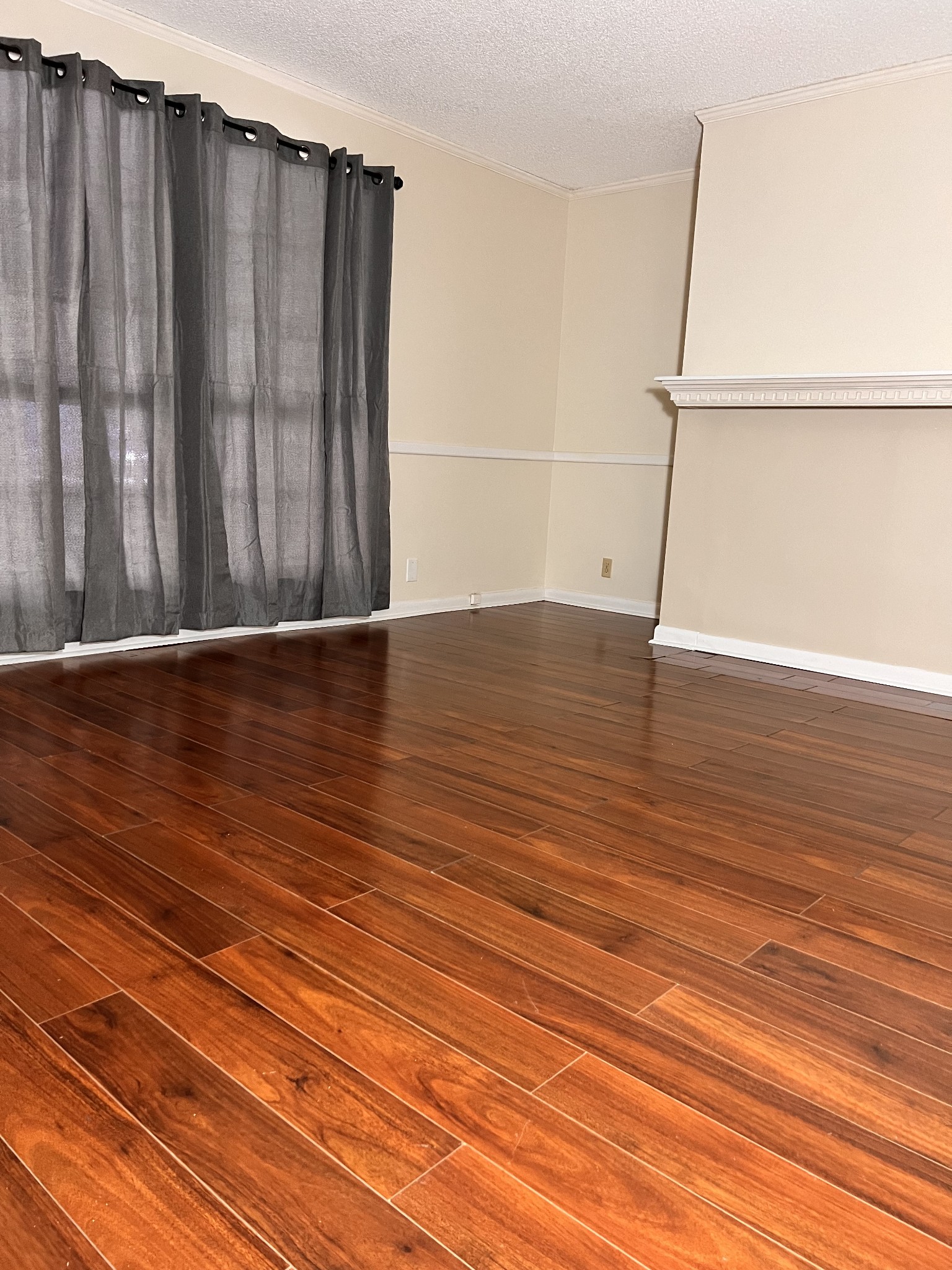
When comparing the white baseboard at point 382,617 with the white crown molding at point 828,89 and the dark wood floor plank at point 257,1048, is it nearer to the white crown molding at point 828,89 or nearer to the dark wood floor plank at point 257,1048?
the dark wood floor plank at point 257,1048

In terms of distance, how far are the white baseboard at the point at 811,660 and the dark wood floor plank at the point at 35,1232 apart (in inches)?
138

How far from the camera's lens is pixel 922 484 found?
3.71 meters

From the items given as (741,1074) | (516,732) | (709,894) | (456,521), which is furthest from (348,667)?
(741,1074)

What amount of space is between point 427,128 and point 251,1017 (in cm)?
425

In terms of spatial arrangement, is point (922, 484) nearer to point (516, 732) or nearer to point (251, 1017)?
point (516, 732)

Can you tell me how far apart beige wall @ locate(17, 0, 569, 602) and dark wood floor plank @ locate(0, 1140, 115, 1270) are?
3.84m

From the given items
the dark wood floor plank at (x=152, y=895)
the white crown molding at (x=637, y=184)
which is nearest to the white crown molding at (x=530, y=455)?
the white crown molding at (x=637, y=184)

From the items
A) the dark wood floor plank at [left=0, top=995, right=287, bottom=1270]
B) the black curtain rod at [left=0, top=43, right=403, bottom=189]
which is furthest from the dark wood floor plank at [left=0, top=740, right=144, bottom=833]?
the black curtain rod at [left=0, top=43, right=403, bottom=189]

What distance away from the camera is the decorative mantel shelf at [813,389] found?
360 cm

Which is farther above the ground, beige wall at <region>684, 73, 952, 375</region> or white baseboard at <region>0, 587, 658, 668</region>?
beige wall at <region>684, 73, 952, 375</region>

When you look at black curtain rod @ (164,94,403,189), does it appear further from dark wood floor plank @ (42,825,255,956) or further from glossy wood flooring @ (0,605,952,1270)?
dark wood floor plank @ (42,825,255,956)

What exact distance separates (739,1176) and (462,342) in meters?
4.36

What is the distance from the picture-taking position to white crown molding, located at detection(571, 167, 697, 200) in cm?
493

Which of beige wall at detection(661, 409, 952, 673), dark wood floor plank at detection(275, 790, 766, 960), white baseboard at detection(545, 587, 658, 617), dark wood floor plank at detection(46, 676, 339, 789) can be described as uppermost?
beige wall at detection(661, 409, 952, 673)
